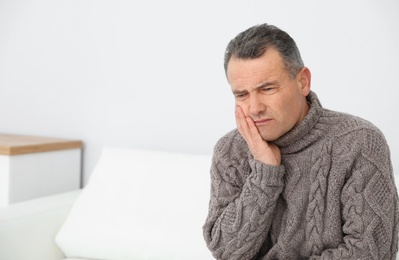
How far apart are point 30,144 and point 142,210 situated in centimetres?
70

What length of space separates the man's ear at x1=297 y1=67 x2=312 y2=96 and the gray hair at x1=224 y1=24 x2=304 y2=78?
2cm

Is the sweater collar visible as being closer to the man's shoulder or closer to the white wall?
the man's shoulder

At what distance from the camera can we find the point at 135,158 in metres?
2.21

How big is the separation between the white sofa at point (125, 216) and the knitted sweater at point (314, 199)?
476 mm

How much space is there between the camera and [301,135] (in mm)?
1407

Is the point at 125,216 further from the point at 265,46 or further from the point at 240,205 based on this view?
the point at 265,46

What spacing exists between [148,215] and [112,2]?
3.56 feet

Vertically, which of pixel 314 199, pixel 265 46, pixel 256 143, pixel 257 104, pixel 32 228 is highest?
pixel 265 46

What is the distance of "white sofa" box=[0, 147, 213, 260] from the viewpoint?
196cm

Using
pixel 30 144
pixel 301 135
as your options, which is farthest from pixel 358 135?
pixel 30 144

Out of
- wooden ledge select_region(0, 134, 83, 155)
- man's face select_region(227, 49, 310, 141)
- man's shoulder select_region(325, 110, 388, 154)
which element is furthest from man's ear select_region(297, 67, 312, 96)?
wooden ledge select_region(0, 134, 83, 155)

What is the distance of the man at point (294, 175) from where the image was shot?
1.32 metres

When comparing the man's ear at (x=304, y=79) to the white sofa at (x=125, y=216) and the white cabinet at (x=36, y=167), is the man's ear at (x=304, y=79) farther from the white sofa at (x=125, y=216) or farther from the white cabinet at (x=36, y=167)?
the white cabinet at (x=36, y=167)

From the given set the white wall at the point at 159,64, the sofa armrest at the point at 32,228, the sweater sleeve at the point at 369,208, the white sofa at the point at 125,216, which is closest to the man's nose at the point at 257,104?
the sweater sleeve at the point at 369,208
